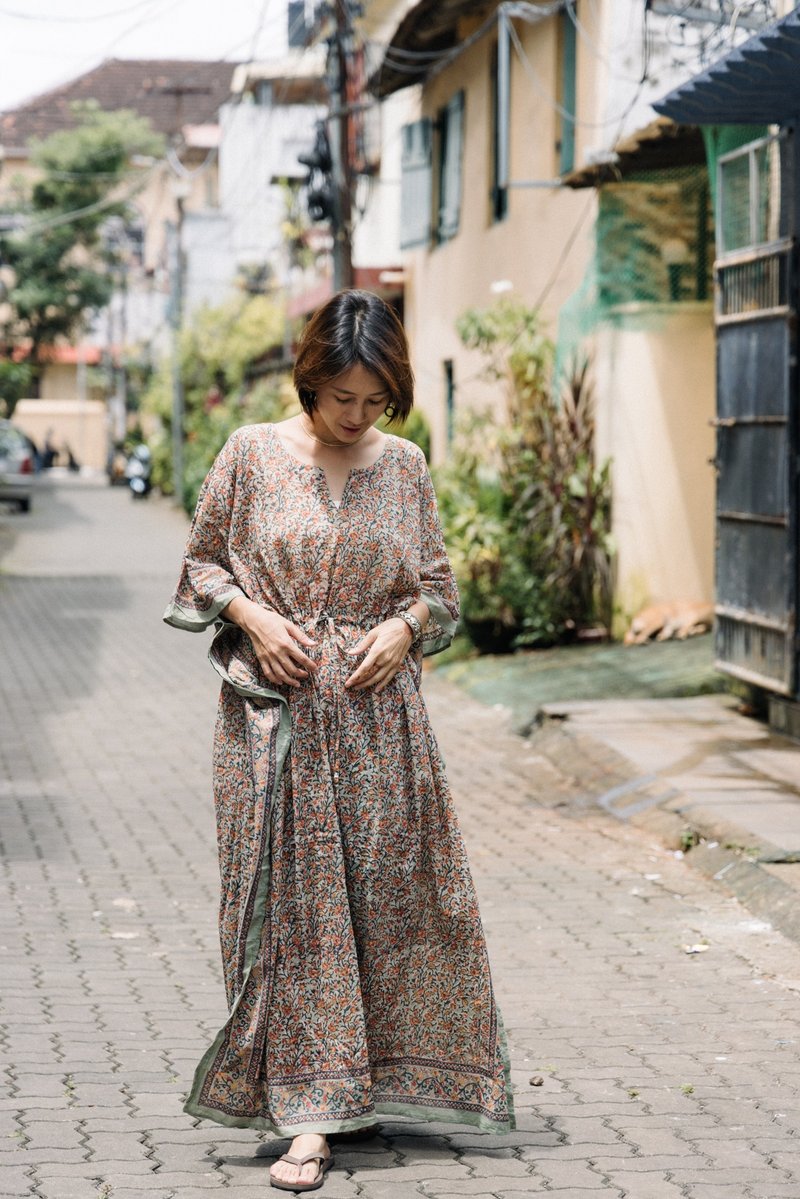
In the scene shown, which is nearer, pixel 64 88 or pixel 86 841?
pixel 86 841

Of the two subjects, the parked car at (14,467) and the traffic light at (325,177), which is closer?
the traffic light at (325,177)

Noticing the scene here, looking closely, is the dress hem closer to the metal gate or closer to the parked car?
the metal gate

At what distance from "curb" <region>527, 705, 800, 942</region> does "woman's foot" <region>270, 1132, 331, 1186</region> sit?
295 centimetres

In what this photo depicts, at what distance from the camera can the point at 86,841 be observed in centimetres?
823

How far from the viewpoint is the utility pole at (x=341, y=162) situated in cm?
1786

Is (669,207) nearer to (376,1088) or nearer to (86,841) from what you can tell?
(86,841)

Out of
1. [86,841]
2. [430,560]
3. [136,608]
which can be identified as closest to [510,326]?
[136,608]

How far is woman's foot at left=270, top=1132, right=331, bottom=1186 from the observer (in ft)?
13.0

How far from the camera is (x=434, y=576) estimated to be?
14.2ft

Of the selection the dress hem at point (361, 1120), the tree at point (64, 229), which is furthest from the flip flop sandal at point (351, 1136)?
the tree at point (64, 229)

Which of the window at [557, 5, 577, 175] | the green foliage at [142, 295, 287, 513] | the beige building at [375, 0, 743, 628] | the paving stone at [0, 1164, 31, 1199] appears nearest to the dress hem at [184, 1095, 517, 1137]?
the paving stone at [0, 1164, 31, 1199]

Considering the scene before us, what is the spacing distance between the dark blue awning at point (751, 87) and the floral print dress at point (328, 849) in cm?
418

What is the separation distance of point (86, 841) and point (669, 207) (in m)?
7.52

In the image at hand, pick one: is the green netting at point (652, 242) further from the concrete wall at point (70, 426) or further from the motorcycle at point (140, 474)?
the concrete wall at point (70, 426)
